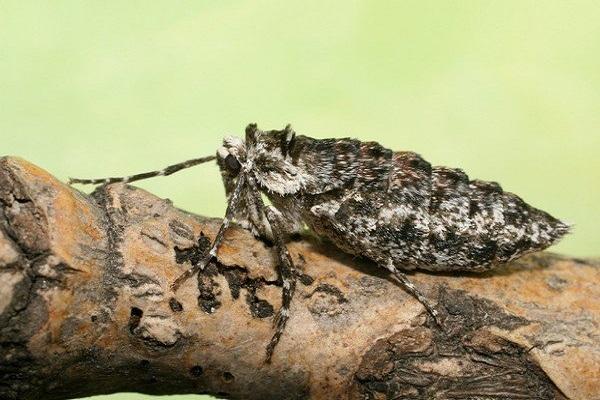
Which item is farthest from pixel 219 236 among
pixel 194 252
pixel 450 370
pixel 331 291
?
pixel 450 370

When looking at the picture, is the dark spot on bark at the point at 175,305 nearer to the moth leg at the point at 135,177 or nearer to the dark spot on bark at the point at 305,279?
the dark spot on bark at the point at 305,279

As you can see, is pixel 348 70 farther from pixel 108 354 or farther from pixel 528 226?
A: pixel 108 354

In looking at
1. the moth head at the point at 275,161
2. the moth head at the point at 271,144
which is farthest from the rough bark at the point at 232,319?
the moth head at the point at 271,144

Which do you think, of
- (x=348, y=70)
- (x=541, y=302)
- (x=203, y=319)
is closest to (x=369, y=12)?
(x=348, y=70)

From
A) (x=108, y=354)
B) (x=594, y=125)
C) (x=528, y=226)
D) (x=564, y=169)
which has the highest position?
(x=594, y=125)

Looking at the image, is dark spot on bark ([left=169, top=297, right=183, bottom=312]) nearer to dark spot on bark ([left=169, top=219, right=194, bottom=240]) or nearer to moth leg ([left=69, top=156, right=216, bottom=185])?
dark spot on bark ([left=169, top=219, right=194, bottom=240])

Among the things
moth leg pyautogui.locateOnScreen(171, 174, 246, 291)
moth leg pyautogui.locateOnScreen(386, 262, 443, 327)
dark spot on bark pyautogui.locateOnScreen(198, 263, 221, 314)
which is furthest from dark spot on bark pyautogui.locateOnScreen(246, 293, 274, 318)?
moth leg pyautogui.locateOnScreen(386, 262, 443, 327)

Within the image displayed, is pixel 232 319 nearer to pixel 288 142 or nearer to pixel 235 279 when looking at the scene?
pixel 235 279
